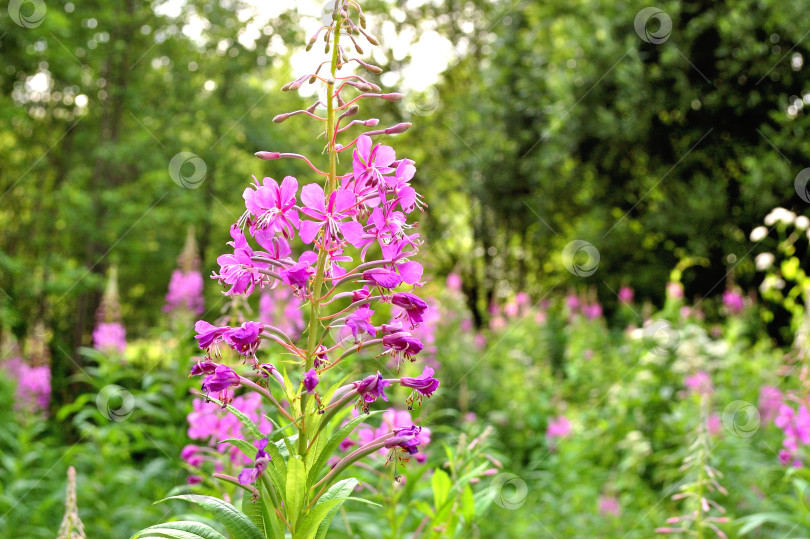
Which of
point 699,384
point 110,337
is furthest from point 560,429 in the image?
point 110,337

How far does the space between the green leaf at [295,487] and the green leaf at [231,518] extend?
0.07 m

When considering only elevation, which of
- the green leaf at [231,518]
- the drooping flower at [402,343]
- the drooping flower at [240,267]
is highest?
the drooping flower at [240,267]

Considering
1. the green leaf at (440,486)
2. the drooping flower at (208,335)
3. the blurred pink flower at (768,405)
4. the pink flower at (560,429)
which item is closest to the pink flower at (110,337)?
the pink flower at (560,429)

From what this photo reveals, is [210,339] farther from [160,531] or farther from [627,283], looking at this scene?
[627,283]

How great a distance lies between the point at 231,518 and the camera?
1309mm

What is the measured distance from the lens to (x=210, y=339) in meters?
1.36

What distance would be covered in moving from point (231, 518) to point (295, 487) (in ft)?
0.43

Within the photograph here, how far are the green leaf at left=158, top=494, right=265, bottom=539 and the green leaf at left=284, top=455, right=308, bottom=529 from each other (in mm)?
71

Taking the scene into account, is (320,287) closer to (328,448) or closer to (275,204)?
(275,204)

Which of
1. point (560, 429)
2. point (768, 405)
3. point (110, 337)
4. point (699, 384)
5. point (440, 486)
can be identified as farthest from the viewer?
point (560, 429)

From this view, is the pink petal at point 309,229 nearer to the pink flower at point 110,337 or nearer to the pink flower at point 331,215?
the pink flower at point 331,215

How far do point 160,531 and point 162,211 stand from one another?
8460 millimetres

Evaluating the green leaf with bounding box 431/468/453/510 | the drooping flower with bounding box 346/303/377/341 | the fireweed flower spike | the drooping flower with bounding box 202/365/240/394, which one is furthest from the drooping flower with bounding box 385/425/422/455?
the green leaf with bounding box 431/468/453/510

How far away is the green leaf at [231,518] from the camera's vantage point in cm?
129
